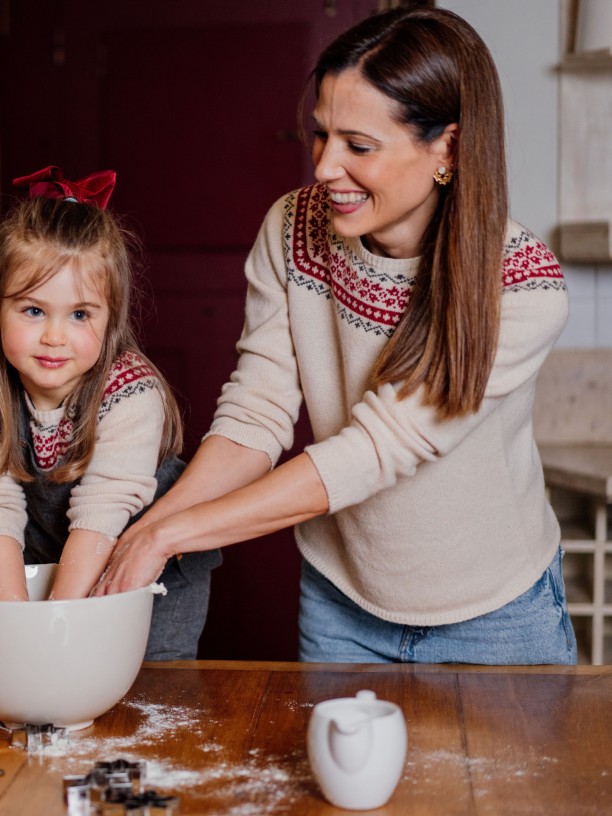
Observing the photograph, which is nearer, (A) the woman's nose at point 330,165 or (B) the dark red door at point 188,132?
(A) the woman's nose at point 330,165

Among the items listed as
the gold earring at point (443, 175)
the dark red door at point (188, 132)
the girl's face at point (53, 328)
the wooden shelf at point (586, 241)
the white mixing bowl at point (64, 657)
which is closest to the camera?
the white mixing bowl at point (64, 657)

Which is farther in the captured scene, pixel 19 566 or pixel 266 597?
pixel 266 597

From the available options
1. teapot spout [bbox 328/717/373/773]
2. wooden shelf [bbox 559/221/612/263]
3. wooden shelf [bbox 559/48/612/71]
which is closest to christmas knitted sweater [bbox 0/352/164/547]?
teapot spout [bbox 328/717/373/773]

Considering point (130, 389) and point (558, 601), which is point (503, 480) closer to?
point (558, 601)

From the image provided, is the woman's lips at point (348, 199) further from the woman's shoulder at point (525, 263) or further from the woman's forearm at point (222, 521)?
the woman's forearm at point (222, 521)

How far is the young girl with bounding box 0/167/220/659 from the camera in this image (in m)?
1.34

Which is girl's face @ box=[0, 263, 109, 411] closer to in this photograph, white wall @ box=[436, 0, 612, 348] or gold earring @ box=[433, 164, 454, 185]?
gold earring @ box=[433, 164, 454, 185]

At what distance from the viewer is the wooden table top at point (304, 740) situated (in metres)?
0.86

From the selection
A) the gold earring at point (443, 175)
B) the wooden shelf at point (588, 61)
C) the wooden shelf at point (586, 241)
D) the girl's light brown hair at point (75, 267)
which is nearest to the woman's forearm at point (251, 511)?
the girl's light brown hair at point (75, 267)

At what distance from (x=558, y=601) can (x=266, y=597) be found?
182 cm

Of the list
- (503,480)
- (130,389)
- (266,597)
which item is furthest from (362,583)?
(266,597)

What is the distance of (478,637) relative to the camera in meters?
1.37

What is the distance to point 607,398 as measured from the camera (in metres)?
2.63

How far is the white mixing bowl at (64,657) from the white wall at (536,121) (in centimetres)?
183
